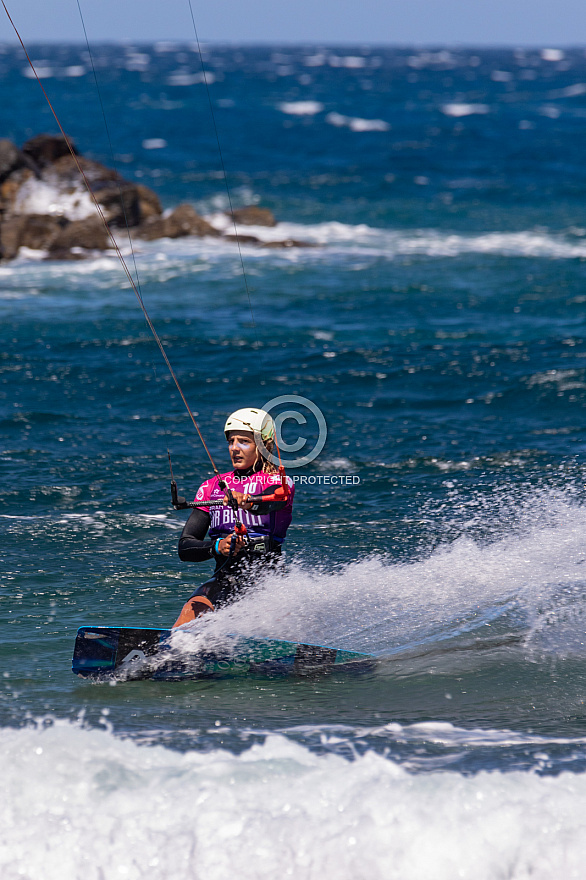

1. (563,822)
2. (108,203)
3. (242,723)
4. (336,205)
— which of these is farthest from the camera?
(336,205)

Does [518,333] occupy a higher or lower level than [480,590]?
higher

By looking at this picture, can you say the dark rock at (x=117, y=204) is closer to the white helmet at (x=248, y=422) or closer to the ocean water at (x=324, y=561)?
the ocean water at (x=324, y=561)

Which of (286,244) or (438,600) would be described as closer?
(438,600)

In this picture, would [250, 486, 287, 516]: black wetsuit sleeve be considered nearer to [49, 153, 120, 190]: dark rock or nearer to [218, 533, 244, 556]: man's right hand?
[218, 533, 244, 556]: man's right hand

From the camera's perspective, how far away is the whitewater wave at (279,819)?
4.71m

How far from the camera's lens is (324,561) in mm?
8227

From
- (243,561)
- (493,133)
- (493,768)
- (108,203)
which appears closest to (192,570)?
(243,561)

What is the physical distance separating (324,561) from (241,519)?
1.81m

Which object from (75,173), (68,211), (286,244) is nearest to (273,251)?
(286,244)

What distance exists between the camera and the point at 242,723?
569cm

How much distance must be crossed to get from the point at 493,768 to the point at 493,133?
49.5 meters

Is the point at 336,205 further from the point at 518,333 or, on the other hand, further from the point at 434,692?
the point at 434,692

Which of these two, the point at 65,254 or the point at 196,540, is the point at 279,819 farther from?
the point at 65,254

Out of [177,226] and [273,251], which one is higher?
[177,226]
